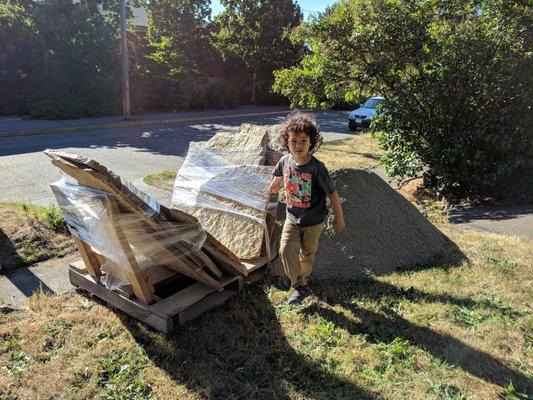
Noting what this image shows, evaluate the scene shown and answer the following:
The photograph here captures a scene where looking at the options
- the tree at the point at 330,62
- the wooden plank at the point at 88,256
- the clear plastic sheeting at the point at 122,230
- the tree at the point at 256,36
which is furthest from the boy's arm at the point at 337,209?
the tree at the point at 256,36

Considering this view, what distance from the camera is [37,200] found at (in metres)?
6.59

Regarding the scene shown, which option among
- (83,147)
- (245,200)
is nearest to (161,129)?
(83,147)

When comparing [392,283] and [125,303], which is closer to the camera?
[125,303]

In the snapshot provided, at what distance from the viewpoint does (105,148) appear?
11.4 m

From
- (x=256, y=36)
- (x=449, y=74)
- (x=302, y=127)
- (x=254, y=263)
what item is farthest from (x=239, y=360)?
(x=256, y=36)

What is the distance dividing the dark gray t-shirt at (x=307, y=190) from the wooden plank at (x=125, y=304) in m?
1.23

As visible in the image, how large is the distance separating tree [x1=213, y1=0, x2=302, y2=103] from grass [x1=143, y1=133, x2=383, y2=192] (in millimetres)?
14243

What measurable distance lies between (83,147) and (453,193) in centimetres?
899

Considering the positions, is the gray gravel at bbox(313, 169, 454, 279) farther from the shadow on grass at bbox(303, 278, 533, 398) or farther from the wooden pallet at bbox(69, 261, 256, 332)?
the wooden pallet at bbox(69, 261, 256, 332)

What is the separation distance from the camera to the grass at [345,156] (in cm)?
805

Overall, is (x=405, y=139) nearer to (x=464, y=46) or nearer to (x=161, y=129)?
(x=464, y=46)

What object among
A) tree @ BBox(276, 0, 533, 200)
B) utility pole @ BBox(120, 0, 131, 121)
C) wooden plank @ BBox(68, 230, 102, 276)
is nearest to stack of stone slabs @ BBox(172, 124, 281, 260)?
wooden plank @ BBox(68, 230, 102, 276)

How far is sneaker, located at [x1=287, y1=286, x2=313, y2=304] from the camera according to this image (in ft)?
11.8

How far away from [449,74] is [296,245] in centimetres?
499
